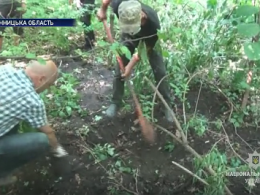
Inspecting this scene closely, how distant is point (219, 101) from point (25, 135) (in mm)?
1904

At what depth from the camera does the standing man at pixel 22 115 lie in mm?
2096

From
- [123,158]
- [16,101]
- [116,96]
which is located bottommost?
[123,158]

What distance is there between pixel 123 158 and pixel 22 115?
1.03 m

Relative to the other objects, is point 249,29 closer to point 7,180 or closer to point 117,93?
point 117,93

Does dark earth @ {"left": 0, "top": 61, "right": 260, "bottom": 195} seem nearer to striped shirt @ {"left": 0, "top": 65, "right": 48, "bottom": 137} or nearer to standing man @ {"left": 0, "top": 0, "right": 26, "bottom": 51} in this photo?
striped shirt @ {"left": 0, "top": 65, "right": 48, "bottom": 137}

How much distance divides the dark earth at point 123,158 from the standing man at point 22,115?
1.05 ft

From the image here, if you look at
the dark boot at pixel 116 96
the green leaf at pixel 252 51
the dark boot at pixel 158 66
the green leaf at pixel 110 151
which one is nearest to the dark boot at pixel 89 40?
the dark boot at pixel 116 96

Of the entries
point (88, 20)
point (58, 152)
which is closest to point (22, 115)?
point (58, 152)

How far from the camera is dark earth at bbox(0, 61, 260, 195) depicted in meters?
2.70

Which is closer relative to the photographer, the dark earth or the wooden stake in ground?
the dark earth

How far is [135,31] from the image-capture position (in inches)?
102

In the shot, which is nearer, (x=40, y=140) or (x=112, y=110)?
(x=40, y=140)

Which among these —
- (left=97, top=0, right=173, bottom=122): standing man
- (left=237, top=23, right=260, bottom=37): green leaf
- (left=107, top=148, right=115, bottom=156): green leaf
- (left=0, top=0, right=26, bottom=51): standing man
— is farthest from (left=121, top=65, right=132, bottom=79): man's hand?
(left=0, top=0, right=26, bottom=51): standing man
